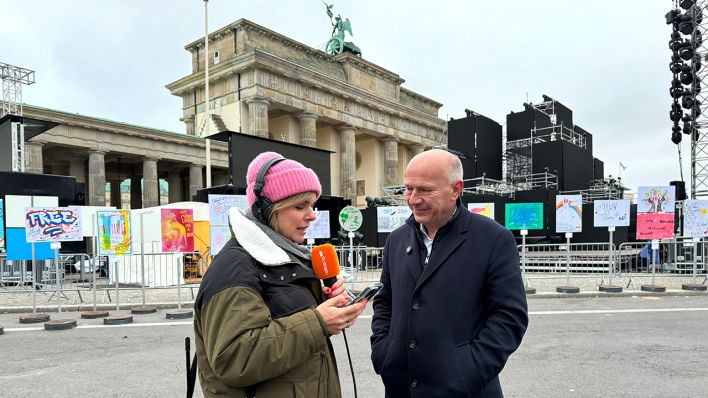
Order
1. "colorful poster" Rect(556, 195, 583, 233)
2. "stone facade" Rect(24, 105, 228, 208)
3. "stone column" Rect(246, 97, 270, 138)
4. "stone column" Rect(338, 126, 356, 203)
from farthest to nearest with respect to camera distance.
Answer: "stone column" Rect(338, 126, 356, 203) → "stone column" Rect(246, 97, 270, 138) → "stone facade" Rect(24, 105, 228, 208) → "colorful poster" Rect(556, 195, 583, 233)

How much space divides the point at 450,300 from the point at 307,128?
121 feet

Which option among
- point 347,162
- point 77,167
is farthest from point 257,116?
point 77,167

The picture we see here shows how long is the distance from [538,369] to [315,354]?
4410 millimetres

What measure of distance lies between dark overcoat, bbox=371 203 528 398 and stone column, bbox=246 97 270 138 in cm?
3261

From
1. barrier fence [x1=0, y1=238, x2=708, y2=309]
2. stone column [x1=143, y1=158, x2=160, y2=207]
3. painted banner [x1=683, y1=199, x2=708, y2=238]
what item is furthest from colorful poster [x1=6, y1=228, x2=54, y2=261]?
stone column [x1=143, y1=158, x2=160, y2=207]

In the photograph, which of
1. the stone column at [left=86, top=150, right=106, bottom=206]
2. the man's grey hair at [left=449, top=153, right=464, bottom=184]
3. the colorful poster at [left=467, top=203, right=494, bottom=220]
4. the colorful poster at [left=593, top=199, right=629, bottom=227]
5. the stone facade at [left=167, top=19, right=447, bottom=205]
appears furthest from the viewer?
the stone facade at [left=167, top=19, right=447, bottom=205]

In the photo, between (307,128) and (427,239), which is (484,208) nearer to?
(427,239)

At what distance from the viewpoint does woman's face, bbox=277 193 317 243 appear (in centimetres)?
189

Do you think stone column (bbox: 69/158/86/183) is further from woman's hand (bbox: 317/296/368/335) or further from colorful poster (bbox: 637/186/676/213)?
woman's hand (bbox: 317/296/368/335)

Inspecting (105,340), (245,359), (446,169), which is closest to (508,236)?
(446,169)

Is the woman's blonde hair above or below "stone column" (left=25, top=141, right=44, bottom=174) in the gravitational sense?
below

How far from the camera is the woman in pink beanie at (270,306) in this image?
160cm

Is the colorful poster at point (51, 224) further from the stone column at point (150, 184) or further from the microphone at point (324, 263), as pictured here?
the stone column at point (150, 184)

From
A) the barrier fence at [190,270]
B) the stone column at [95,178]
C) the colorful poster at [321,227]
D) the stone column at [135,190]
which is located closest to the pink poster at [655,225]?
the barrier fence at [190,270]
